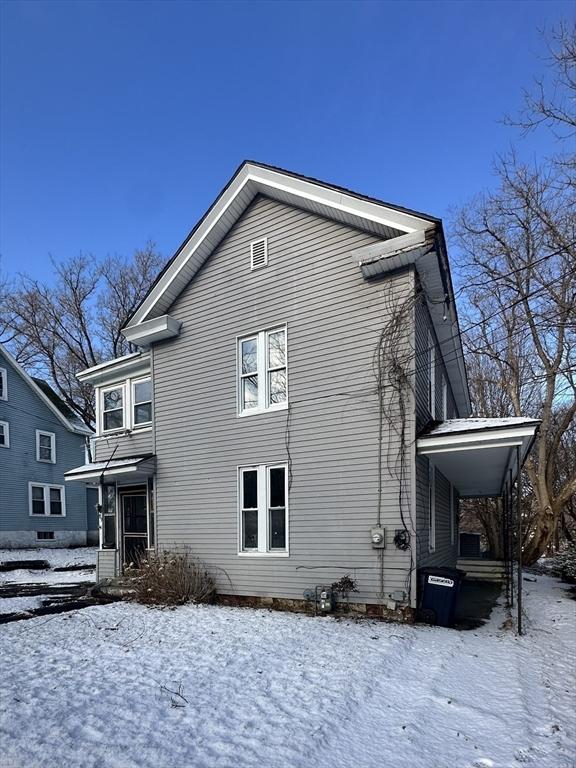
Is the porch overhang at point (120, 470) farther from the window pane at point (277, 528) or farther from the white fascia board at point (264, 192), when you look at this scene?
the window pane at point (277, 528)

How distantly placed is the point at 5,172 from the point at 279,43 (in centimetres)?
1053

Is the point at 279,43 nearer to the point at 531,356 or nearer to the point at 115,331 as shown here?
the point at 531,356

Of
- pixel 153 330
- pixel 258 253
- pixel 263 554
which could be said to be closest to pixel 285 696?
pixel 263 554

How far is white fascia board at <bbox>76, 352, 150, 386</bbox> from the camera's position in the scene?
1281 centimetres

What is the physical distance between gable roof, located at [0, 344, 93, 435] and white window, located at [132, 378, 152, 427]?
12.0 m

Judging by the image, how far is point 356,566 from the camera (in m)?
8.54

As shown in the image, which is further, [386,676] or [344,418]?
[344,418]

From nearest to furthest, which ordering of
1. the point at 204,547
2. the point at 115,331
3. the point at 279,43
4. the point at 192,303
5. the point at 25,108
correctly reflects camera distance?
the point at 204,547 < the point at 192,303 < the point at 279,43 < the point at 25,108 < the point at 115,331

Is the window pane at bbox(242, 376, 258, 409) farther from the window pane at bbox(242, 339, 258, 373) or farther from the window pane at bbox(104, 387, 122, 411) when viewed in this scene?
the window pane at bbox(104, 387, 122, 411)

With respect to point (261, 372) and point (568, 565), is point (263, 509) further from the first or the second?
point (568, 565)

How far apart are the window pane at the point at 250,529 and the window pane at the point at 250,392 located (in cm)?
214

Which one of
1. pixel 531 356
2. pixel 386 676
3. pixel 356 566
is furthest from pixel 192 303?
pixel 531 356

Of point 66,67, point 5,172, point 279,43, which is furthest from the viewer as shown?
point 5,172

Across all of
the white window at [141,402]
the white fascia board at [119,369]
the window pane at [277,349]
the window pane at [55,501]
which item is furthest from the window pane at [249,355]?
the window pane at [55,501]
